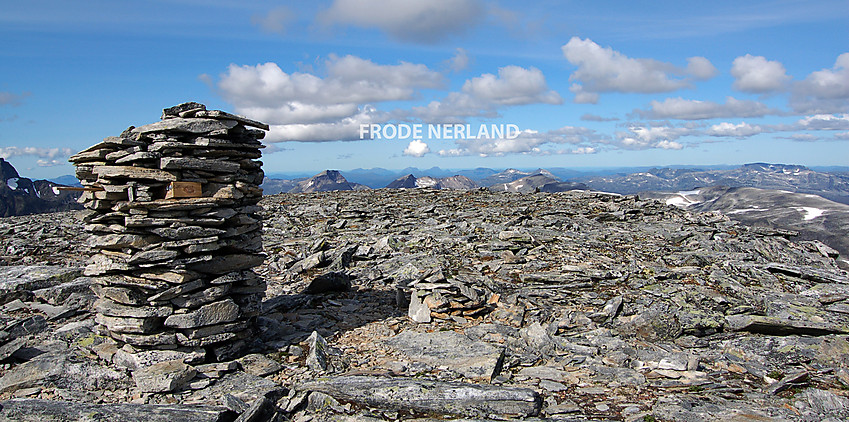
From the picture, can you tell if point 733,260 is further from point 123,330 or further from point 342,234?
point 123,330

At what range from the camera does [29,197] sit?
144500mm

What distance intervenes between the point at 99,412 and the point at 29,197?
17825 cm

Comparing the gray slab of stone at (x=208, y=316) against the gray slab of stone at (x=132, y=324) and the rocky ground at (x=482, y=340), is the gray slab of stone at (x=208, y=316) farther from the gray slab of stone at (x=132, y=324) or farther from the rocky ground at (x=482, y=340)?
the rocky ground at (x=482, y=340)

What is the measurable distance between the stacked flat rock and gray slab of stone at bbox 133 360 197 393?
6192 mm

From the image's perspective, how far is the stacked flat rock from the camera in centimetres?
1402

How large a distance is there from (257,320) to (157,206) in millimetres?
4326

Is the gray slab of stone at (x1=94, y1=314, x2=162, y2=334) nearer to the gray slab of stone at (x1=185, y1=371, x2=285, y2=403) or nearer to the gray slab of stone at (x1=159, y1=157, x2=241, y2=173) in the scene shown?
the gray slab of stone at (x1=185, y1=371, x2=285, y2=403)

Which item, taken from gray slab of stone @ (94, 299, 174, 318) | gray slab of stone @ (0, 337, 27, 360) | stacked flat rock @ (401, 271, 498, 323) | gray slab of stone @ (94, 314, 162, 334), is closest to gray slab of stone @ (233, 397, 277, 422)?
gray slab of stone @ (94, 299, 174, 318)

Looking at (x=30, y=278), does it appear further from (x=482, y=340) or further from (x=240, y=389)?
(x=482, y=340)

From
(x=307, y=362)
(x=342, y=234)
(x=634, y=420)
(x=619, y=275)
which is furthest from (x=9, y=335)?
(x=619, y=275)

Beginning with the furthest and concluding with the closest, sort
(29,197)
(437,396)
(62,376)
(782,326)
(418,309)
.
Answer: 1. (29,197)
2. (418,309)
3. (782,326)
4. (62,376)
5. (437,396)

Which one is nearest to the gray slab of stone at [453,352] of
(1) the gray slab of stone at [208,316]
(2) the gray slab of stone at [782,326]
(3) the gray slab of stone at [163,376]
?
(1) the gray slab of stone at [208,316]

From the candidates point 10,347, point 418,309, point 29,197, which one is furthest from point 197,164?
point 29,197

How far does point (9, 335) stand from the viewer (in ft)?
37.2
